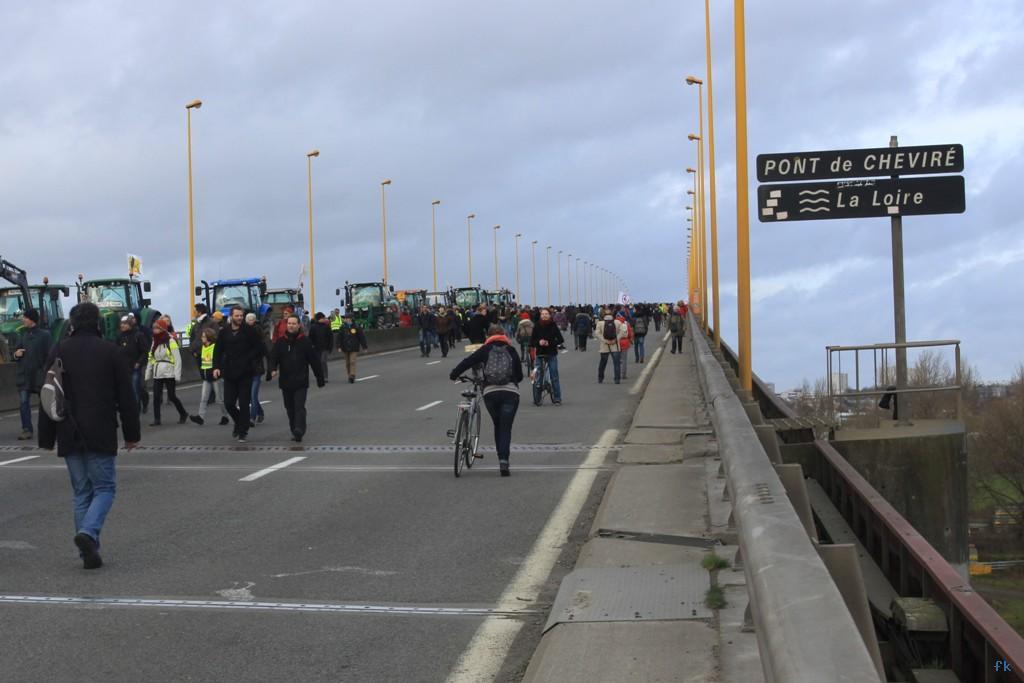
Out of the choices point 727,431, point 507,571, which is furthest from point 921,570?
point 507,571

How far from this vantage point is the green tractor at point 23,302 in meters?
33.1

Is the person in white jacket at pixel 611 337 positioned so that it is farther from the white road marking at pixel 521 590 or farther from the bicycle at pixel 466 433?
the white road marking at pixel 521 590

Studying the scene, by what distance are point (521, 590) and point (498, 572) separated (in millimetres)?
627

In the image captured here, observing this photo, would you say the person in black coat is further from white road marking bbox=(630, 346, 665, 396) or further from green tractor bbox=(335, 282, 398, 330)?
green tractor bbox=(335, 282, 398, 330)

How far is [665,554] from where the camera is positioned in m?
8.65

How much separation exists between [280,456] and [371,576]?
7951 millimetres

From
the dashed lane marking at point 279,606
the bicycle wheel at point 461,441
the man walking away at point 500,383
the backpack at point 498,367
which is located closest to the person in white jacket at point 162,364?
the man walking away at point 500,383

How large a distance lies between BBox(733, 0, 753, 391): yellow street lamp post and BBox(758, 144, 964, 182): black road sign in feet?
3.10

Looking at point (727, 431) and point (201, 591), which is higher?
point (727, 431)

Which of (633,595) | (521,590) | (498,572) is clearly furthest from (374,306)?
(633,595)

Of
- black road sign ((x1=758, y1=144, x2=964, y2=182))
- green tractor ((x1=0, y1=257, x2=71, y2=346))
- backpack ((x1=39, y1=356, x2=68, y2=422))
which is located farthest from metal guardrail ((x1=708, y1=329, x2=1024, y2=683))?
green tractor ((x1=0, y1=257, x2=71, y2=346))

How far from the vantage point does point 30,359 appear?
61.8ft

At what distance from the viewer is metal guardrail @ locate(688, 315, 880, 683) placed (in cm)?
312

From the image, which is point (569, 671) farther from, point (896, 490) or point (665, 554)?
point (896, 490)
